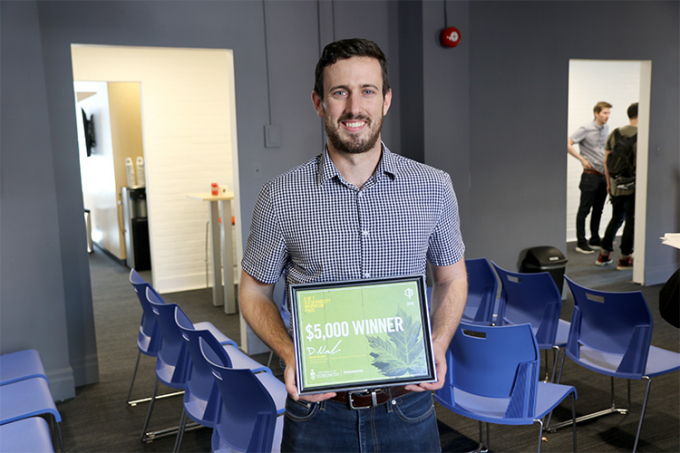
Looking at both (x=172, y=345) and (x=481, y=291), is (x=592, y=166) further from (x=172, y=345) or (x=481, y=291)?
(x=172, y=345)

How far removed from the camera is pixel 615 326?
10.2 ft

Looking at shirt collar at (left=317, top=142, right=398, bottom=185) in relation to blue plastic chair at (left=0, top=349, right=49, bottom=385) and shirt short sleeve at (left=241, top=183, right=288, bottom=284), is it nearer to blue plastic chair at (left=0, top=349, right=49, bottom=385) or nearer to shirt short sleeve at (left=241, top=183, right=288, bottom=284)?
shirt short sleeve at (left=241, top=183, right=288, bottom=284)

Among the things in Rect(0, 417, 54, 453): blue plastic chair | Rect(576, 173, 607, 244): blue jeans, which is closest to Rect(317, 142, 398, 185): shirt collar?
Rect(0, 417, 54, 453): blue plastic chair

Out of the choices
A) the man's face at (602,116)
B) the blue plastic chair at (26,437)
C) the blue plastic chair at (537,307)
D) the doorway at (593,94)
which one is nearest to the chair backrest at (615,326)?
the blue plastic chair at (537,307)

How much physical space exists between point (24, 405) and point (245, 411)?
1.24 meters

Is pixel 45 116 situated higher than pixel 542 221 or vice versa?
pixel 45 116

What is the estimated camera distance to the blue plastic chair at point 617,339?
293 cm

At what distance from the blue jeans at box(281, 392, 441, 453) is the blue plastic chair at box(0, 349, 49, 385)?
7.22 feet

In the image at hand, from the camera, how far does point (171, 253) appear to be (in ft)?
23.2

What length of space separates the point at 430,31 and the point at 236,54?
1.71 m

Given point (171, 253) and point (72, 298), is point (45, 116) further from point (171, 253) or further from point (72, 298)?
point (171, 253)

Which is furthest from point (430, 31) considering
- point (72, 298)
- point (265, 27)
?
point (72, 298)

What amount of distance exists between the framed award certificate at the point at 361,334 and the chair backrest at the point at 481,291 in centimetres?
265

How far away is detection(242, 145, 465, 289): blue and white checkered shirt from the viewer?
1509mm
